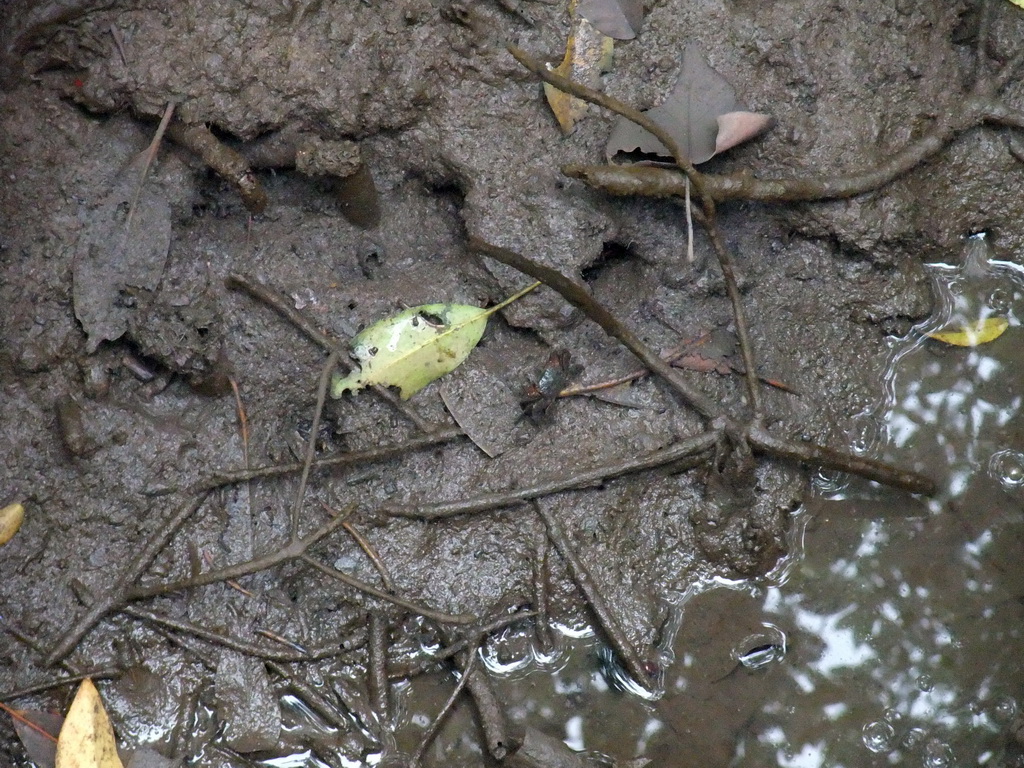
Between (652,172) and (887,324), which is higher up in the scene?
(652,172)

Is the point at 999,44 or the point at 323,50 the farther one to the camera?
the point at 999,44

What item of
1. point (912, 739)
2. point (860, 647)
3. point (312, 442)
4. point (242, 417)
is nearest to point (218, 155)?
point (242, 417)

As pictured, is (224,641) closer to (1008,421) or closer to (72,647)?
(72,647)

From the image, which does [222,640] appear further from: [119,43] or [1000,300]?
[1000,300]

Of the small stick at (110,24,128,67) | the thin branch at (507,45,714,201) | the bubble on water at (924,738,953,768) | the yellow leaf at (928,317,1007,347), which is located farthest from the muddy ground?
the bubble on water at (924,738,953,768)

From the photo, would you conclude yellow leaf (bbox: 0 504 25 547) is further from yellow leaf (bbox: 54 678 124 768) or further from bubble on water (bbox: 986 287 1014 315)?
bubble on water (bbox: 986 287 1014 315)

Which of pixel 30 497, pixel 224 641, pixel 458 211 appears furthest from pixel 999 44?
pixel 30 497
